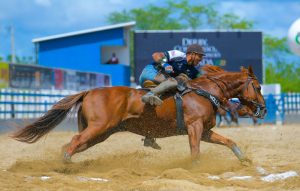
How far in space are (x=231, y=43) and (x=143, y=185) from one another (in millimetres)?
24128

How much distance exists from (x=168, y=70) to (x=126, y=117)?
3.14ft

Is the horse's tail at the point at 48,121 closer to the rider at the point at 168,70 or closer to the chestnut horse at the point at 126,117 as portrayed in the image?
the chestnut horse at the point at 126,117

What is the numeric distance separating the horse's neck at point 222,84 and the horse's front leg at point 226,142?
0.66 m

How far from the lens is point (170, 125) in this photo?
9.89m

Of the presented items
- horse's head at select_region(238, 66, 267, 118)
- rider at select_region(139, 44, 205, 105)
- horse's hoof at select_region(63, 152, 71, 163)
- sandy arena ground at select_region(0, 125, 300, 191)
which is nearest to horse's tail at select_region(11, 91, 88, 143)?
sandy arena ground at select_region(0, 125, 300, 191)

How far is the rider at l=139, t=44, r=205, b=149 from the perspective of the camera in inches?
383

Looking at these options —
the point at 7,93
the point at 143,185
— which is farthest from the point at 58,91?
the point at 143,185

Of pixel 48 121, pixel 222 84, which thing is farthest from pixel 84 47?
pixel 48 121

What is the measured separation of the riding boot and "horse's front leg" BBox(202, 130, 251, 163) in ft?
3.16

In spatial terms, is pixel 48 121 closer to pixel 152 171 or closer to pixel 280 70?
pixel 152 171

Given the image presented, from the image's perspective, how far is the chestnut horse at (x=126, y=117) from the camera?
9.55m

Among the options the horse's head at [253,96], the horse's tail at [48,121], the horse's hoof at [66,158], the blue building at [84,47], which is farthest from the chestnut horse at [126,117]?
the blue building at [84,47]

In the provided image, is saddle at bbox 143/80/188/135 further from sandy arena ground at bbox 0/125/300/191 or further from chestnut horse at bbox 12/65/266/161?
sandy arena ground at bbox 0/125/300/191

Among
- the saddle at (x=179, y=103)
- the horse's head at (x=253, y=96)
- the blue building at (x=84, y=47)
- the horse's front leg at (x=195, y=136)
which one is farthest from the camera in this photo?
the blue building at (x=84, y=47)
